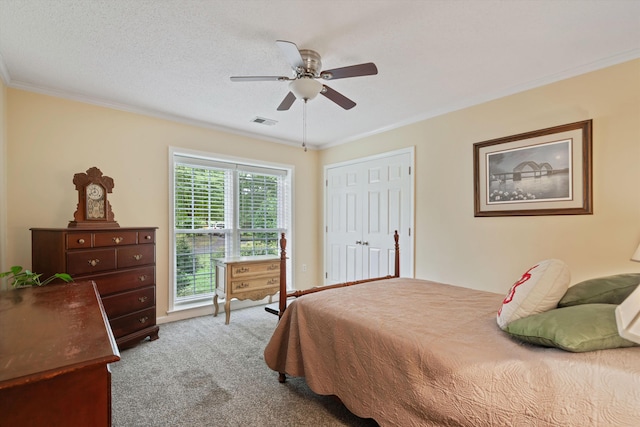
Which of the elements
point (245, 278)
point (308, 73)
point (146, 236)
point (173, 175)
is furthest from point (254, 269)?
point (308, 73)

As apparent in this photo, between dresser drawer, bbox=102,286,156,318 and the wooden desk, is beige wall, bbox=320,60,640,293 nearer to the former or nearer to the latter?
dresser drawer, bbox=102,286,156,318

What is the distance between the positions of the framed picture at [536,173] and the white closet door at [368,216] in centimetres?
90

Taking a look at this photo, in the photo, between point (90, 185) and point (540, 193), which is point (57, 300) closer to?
point (90, 185)

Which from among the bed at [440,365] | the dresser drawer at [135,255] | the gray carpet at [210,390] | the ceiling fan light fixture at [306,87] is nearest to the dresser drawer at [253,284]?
the gray carpet at [210,390]

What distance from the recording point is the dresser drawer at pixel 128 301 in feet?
9.11

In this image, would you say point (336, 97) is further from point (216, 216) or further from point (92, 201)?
point (216, 216)

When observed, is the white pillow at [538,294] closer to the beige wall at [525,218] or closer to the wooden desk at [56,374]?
the beige wall at [525,218]

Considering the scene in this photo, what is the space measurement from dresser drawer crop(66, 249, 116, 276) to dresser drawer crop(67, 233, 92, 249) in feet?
0.17

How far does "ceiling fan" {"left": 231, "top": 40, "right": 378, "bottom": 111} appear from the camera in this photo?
1989mm

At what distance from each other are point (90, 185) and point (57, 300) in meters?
1.76

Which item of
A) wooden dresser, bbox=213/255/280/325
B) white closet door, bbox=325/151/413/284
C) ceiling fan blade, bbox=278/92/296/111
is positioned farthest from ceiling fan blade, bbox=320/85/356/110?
wooden dresser, bbox=213/255/280/325

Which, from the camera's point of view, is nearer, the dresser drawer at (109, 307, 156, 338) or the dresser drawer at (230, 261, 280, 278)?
the dresser drawer at (109, 307, 156, 338)

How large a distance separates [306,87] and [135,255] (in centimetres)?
232

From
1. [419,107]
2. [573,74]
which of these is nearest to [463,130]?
[419,107]
